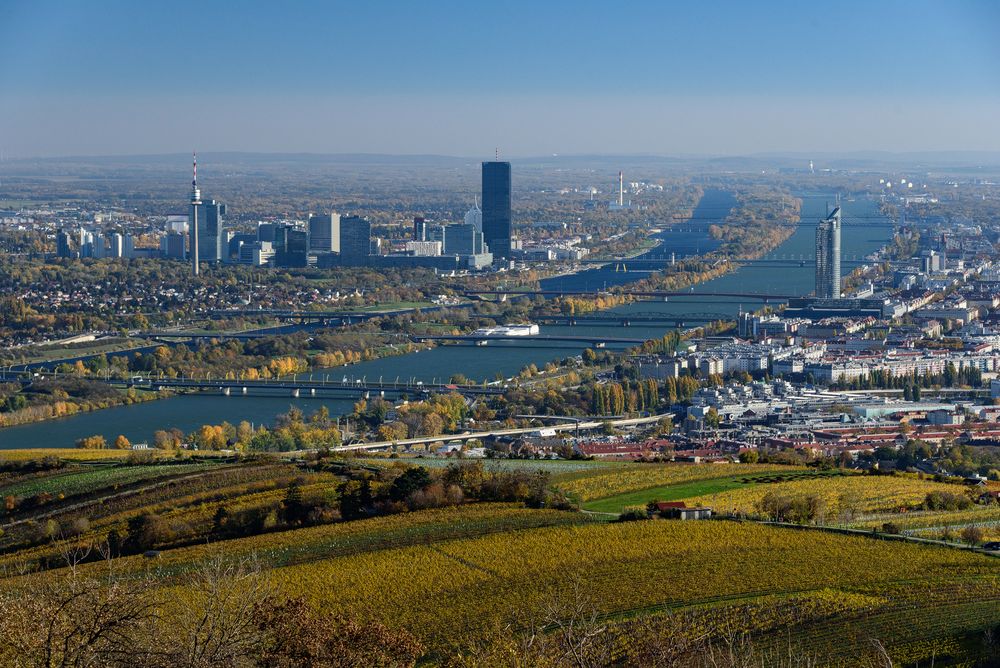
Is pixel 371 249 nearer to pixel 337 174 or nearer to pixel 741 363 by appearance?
pixel 741 363

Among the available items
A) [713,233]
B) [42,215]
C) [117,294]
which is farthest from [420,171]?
[117,294]

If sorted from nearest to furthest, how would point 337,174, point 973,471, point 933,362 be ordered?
point 973,471
point 933,362
point 337,174

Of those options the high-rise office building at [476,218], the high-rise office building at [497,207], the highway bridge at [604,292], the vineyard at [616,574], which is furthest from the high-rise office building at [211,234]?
the vineyard at [616,574]

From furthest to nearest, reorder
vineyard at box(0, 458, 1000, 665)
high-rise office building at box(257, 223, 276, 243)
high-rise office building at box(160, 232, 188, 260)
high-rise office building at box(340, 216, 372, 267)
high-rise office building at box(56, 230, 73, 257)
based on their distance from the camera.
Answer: high-rise office building at box(257, 223, 276, 243), high-rise office building at box(160, 232, 188, 260), high-rise office building at box(56, 230, 73, 257), high-rise office building at box(340, 216, 372, 267), vineyard at box(0, 458, 1000, 665)

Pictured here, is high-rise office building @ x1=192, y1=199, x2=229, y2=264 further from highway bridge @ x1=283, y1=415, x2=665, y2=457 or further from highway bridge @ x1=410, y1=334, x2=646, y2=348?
highway bridge @ x1=283, y1=415, x2=665, y2=457

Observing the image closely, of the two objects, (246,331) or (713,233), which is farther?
(713,233)

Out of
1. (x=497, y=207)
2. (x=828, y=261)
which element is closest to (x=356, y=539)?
(x=828, y=261)

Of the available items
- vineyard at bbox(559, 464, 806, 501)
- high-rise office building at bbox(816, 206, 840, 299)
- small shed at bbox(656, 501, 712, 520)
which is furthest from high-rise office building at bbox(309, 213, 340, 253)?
small shed at bbox(656, 501, 712, 520)
